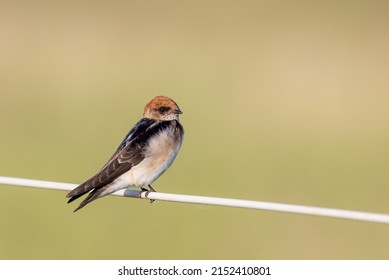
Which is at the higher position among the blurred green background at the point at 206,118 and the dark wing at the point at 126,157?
the blurred green background at the point at 206,118

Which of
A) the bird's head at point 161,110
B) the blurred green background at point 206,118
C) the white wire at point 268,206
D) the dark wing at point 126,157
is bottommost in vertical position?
the white wire at point 268,206

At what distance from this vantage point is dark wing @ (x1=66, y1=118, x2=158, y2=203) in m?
4.71

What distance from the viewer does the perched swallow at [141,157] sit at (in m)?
4.79

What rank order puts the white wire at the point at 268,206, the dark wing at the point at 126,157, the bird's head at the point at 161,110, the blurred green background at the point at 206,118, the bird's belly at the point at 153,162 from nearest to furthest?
the white wire at the point at 268,206 < the dark wing at the point at 126,157 < the bird's belly at the point at 153,162 < the bird's head at the point at 161,110 < the blurred green background at the point at 206,118

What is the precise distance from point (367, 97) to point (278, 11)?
401 cm

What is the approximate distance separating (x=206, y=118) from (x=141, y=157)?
5643mm

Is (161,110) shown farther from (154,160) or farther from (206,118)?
(206,118)

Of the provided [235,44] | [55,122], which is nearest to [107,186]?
[55,122]

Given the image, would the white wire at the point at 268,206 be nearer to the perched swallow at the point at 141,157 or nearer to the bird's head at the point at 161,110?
the perched swallow at the point at 141,157

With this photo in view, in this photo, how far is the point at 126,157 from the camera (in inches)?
196

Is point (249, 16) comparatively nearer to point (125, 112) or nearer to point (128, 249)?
point (125, 112)

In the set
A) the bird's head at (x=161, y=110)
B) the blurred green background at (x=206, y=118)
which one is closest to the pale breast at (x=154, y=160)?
the bird's head at (x=161, y=110)

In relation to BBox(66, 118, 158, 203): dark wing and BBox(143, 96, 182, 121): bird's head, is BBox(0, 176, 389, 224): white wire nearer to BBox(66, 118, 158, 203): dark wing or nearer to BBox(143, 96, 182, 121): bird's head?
BBox(66, 118, 158, 203): dark wing

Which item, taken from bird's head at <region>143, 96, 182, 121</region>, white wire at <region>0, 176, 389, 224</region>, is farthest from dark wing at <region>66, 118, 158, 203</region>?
white wire at <region>0, 176, 389, 224</region>
